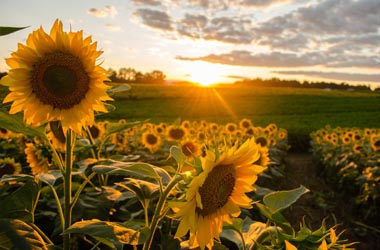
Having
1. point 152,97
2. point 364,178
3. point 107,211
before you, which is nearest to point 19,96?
point 107,211

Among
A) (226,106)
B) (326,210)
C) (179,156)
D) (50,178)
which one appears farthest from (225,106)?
(179,156)

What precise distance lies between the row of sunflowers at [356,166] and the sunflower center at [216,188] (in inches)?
197

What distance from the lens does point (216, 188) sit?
1254 millimetres

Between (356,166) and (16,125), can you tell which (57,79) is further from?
(356,166)

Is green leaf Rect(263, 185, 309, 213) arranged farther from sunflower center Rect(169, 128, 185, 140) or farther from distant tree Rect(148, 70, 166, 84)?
distant tree Rect(148, 70, 166, 84)

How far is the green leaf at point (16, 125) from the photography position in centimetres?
152

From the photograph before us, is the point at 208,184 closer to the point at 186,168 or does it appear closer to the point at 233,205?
the point at 233,205

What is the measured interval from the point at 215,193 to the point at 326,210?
21.3 feet

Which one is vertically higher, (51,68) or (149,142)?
(51,68)

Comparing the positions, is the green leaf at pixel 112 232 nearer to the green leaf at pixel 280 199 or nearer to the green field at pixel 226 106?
the green leaf at pixel 280 199

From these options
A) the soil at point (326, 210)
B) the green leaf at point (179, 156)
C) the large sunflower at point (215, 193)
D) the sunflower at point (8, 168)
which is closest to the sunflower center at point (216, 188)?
the large sunflower at point (215, 193)

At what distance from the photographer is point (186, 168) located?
1963 mm

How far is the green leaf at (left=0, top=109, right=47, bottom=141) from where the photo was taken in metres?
1.52

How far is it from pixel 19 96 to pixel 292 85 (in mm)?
69779
